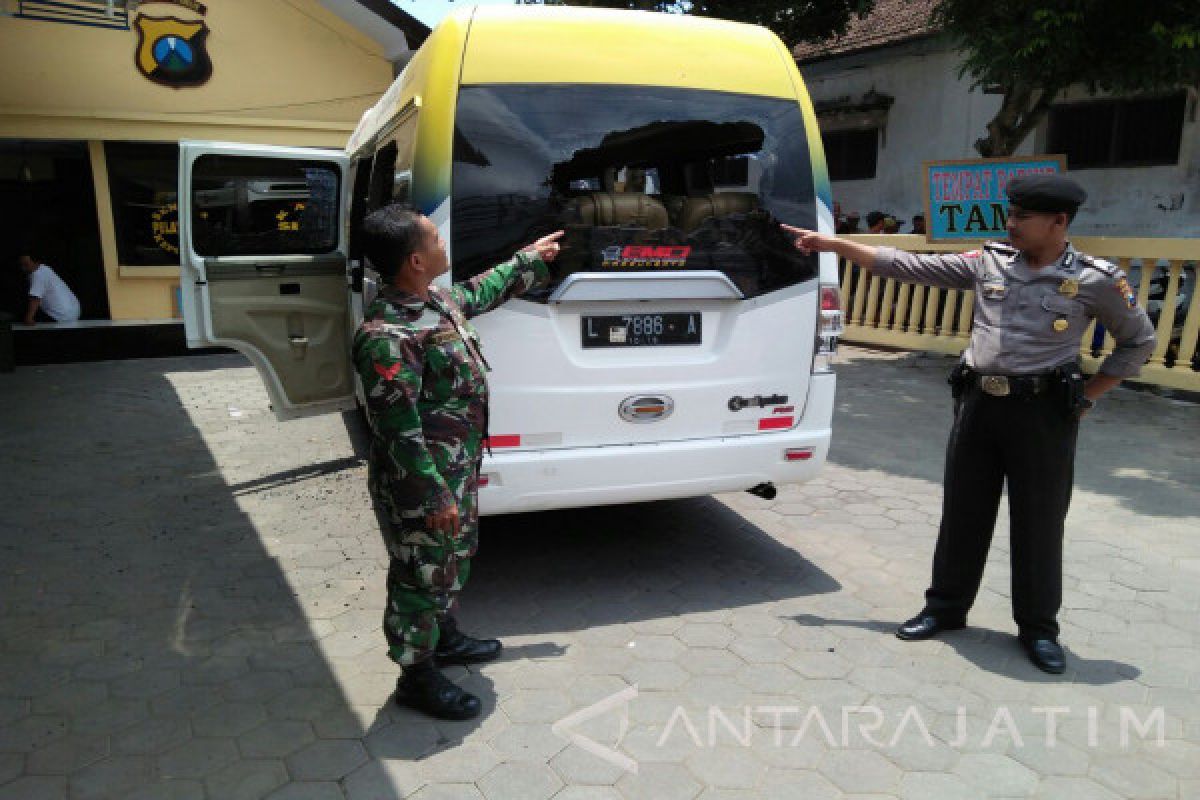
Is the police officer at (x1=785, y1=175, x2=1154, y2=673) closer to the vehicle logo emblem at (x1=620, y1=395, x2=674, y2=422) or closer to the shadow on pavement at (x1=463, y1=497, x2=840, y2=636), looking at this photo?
the shadow on pavement at (x1=463, y1=497, x2=840, y2=636)

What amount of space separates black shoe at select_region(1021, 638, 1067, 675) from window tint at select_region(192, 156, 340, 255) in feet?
15.0

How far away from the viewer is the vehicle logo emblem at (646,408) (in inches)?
143

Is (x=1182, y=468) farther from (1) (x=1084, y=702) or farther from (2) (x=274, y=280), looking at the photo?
(2) (x=274, y=280)

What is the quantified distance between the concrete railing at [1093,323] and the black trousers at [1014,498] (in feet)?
11.4

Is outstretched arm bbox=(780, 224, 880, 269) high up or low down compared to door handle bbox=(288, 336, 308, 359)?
up

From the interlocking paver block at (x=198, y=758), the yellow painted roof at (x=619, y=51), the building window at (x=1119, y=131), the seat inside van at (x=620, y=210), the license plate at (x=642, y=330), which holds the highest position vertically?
the building window at (x=1119, y=131)

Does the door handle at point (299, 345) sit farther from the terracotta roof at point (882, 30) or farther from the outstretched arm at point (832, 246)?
the terracotta roof at point (882, 30)

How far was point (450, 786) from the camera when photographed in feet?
8.53

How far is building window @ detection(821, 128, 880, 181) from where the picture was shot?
16516 millimetres

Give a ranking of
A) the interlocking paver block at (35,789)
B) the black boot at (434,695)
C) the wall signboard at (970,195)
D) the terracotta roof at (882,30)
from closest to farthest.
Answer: the interlocking paver block at (35,789) < the black boot at (434,695) < the wall signboard at (970,195) < the terracotta roof at (882,30)

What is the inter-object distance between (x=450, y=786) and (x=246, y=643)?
1.35 m

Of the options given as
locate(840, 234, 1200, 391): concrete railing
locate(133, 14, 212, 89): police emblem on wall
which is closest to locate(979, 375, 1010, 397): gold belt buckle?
locate(840, 234, 1200, 391): concrete railing

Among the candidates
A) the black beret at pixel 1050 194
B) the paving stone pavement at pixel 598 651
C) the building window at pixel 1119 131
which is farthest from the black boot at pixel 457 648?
the building window at pixel 1119 131

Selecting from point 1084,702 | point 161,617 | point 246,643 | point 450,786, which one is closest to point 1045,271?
point 1084,702
